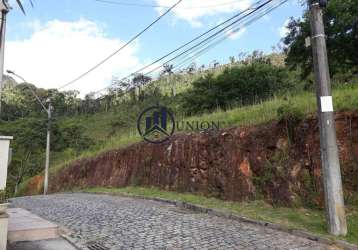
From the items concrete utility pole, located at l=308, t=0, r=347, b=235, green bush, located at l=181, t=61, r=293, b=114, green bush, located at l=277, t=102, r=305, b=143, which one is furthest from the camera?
green bush, located at l=181, t=61, r=293, b=114

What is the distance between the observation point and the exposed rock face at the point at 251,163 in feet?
29.0

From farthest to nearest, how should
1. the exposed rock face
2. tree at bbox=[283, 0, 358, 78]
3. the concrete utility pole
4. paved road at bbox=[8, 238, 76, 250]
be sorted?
tree at bbox=[283, 0, 358, 78] → the exposed rock face → the concrete utility pole → paved road at bbox=[8, 238, 76, 250]

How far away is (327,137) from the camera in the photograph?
7.11 m

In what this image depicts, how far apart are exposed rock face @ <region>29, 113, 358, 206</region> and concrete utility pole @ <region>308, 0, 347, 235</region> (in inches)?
67.4

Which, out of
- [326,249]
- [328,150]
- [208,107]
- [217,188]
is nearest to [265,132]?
[217,188]

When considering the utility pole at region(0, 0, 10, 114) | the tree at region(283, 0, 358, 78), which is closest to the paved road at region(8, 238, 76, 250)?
the utility pole at region(0, 0, 10, 114)

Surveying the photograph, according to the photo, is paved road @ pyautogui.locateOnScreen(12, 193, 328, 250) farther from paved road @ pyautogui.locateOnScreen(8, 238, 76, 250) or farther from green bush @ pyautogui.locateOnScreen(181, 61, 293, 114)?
green bush @ pyautogui.locateOnScreen(181, 61, 293, 114)

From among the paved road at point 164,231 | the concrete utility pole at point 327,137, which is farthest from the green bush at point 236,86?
the concrete utility pole at point 327,137

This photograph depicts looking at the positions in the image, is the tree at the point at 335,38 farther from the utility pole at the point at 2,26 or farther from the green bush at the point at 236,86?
the utility pole at the point at 2,26

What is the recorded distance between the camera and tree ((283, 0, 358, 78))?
17.3 metres

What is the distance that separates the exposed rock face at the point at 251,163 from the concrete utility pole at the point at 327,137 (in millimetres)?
1712

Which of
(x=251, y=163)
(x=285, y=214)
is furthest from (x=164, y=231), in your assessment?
(x=251, y=163)

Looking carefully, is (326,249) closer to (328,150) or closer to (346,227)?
(346,227)

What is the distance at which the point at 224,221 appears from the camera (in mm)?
8828
